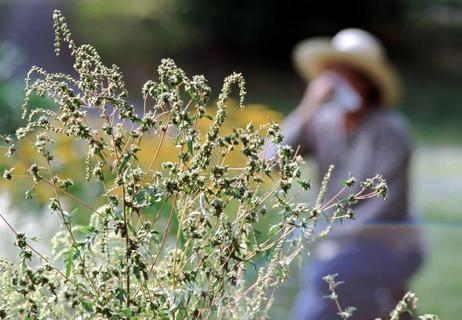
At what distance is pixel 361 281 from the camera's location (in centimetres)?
446

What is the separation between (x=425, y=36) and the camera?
17578mm

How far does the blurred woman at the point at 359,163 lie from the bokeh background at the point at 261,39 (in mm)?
7089

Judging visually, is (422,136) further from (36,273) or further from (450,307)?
(36,273)

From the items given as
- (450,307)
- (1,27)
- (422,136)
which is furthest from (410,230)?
(1,27)

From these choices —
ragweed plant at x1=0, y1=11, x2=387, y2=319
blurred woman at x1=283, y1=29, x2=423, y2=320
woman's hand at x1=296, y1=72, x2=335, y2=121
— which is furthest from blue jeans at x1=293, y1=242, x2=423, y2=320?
ragweed plant at x1=0, y1=11, x2=387, y2=319

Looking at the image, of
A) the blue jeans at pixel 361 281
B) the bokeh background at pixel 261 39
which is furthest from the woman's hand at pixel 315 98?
the bokeh background at pixel 261 39

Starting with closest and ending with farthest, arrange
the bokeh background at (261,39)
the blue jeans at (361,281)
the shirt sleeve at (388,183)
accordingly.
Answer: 1. the blue jeans at (361,281)
2. the shirt sleeve at (388,183)
3. the bokeh background at (261,39)

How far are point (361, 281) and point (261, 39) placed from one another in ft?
37.9

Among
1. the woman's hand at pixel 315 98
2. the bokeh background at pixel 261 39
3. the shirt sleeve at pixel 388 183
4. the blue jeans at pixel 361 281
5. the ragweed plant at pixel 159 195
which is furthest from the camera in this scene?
the bokeh background at pixel 261 39

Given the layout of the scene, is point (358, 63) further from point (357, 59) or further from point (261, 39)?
point (261, 39)

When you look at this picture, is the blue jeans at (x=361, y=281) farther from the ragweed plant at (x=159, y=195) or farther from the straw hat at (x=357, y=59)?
the ragweed plant at (x=159, y=195)

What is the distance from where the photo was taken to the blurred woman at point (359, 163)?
176 inches

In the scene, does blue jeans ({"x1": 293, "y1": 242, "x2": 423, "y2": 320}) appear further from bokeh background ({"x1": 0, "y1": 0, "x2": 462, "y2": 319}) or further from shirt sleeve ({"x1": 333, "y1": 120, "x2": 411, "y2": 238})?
bokeh background ({"x1": 0, "y1": 0, "x2": 462, "y2": 319})

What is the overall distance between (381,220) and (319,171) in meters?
0.44
